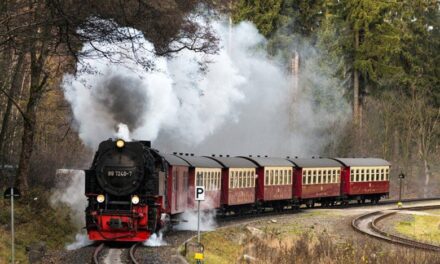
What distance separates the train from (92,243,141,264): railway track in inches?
21.8

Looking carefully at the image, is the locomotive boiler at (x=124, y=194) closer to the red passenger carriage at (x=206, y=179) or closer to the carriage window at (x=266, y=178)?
the red passenger carriage at (x=206, y=179)

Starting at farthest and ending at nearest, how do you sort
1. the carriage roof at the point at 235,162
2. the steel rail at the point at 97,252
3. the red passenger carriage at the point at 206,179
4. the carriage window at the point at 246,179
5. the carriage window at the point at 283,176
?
the carriage window at the point at 283,176, the carriage window at the point at 246,179, the carriage roof at the point at 235,162, the red passenger carriage at the point at 206,179, the steel rail at the point at 97,252

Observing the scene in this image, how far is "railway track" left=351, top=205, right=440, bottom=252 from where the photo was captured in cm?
2238

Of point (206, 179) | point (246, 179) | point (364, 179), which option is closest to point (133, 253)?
point (206, 179)

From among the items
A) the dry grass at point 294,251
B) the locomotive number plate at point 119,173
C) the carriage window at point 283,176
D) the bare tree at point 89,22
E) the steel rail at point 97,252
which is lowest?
the dry grass at point 294,251

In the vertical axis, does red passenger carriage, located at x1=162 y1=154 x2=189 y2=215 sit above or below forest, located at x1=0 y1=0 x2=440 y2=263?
below

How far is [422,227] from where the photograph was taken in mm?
29828

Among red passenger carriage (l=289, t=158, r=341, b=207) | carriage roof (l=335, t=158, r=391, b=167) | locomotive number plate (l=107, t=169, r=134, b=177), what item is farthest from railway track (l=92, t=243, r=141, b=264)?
carriage roof (l=335, t=158, r=391, b=167)

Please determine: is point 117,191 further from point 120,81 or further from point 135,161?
point 120,81

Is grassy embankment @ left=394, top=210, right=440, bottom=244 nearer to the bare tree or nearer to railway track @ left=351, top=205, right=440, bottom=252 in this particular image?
railway track @ left=351, top=205, right=440, bottom=252

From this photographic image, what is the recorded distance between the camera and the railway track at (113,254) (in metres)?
16.6

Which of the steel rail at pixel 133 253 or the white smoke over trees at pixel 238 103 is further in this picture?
the white smoke over trees at pixel 238 103

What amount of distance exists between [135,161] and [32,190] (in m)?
7.84

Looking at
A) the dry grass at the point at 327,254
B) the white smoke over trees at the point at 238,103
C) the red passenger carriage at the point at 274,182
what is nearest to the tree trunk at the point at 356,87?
the white smoke over trees at the point at 238,103
